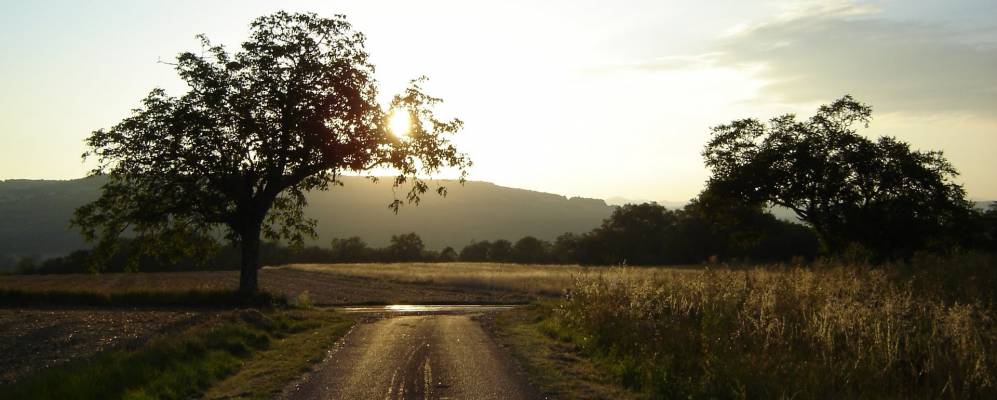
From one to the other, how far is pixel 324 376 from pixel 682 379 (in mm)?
6130

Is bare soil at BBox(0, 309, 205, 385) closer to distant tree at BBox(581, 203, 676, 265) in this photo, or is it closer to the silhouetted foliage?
the silhouetted foliage

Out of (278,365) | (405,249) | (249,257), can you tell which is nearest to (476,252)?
(405,249)

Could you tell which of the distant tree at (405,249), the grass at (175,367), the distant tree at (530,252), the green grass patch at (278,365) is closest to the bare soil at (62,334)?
the grass at (175,367)

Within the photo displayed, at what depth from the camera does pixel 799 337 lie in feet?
45.9

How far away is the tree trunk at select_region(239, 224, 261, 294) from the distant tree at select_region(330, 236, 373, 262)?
3028 inches

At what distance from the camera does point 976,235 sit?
1927 inches

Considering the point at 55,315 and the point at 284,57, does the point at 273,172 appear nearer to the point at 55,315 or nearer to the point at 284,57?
the point at 284,57

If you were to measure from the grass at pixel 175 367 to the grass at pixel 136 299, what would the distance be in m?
12.7

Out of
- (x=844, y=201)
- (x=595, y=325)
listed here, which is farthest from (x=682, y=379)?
(x=844, y=201)

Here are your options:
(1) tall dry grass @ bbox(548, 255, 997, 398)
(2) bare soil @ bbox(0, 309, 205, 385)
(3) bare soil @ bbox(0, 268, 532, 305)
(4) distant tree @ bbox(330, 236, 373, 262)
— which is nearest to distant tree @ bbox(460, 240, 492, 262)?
(4) distant tree @ bbox(330, 236, 373, 262)

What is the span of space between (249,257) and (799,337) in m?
25.3

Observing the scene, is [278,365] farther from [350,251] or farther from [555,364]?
[350,251]

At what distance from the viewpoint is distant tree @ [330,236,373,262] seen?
363 feet

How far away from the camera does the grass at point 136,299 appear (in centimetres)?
3291
